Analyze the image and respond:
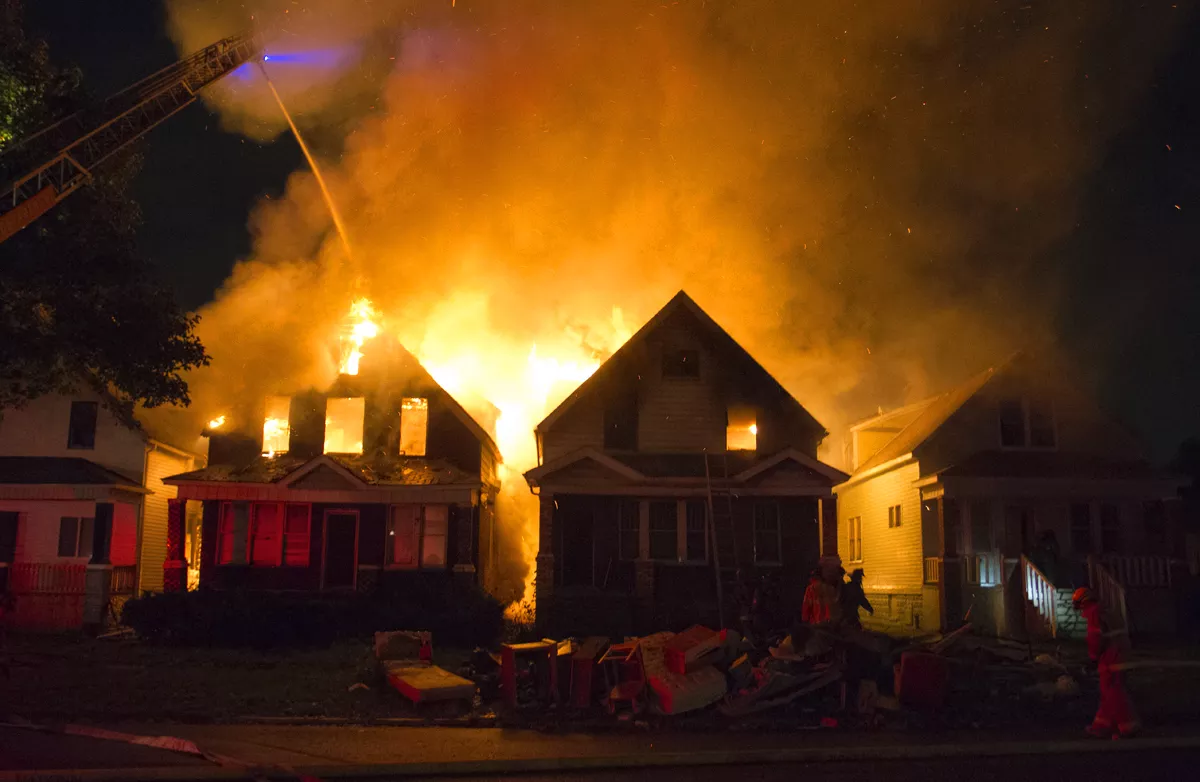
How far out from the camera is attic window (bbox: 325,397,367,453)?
79.5 ft

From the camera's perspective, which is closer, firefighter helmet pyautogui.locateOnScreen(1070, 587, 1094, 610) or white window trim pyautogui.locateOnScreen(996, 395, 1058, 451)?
firefighter helmet pyautogui.locateOnScreen(1070, 587, 1094, 610)

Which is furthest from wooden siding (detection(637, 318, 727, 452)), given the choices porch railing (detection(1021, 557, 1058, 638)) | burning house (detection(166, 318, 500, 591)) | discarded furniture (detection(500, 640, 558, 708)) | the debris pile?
discarded furniture (detection(500, 640, 558, 708))

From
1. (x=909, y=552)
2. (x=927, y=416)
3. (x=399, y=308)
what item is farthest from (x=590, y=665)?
(x=399, y=308)

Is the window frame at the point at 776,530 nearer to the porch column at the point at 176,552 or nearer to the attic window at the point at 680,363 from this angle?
the attic window at the point at 680,363

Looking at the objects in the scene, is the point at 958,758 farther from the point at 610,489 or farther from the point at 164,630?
the point at 164,630

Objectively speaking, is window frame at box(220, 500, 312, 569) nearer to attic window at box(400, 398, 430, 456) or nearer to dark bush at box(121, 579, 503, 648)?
dark bush at box(121, 579, 503, 648)

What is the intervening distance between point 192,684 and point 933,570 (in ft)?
52.4

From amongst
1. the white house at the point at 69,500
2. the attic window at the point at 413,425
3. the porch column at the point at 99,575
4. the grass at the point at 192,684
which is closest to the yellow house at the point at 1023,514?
the attic window at the point at 413,425

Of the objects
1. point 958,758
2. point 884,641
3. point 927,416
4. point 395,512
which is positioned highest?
point 927,416

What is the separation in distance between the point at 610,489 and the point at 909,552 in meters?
8.43

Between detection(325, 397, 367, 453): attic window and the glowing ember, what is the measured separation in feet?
2.74

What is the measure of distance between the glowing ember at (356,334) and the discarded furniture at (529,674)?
44.2 feet

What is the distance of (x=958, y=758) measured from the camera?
9.50 meters

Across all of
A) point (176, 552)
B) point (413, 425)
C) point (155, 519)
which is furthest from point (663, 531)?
point (155, 519)
